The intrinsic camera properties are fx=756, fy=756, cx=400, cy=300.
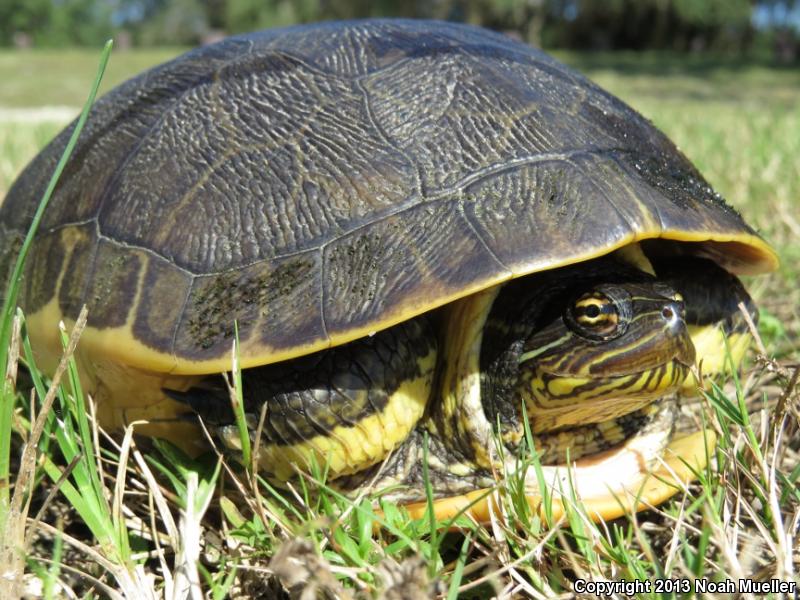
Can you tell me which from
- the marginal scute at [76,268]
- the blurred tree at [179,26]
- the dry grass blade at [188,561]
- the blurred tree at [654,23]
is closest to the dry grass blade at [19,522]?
the dry grass blade at [188,561]

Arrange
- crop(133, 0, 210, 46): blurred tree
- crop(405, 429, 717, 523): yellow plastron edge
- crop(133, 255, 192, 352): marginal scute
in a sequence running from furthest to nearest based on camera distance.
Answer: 1. crop(133, 0, 210, 46): blurred tree
2. crop(133, 255, 192, 352): marginal scute
3. crop(405, 429, 717, 523): yellow plastron edge

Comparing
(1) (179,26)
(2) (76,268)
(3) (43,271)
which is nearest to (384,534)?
(2) (76,268)

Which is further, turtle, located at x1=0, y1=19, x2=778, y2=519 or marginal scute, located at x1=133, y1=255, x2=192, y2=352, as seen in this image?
marginal scute, located at x1=133, y1=255, x2=192, y2=352

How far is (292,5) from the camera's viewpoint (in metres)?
28.6

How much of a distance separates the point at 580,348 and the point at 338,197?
22.0 inches

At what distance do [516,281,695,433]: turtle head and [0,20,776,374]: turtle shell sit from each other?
118mm

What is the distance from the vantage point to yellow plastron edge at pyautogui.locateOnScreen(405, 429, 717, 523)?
137cm

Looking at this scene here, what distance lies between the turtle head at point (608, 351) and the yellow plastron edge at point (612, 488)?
5.6 inches

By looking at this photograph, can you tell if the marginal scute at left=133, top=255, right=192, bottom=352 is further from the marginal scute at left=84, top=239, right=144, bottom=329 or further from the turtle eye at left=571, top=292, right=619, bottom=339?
the turtle eye at left=571, top=292, right=619, bottom=339

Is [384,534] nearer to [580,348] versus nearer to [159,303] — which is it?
[580,348]

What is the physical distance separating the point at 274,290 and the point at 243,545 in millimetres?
483

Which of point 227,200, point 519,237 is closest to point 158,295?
point 227,200

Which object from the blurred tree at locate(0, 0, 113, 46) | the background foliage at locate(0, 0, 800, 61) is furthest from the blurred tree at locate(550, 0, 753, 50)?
the blurred tree at locate(0, 0, 113, 46)

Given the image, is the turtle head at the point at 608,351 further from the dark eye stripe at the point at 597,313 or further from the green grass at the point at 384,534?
the green grass at the point at 384,534
